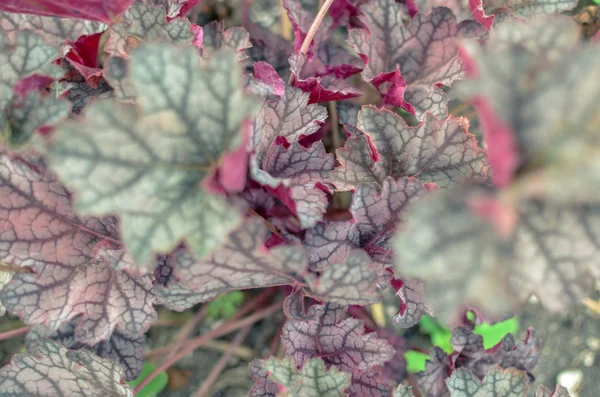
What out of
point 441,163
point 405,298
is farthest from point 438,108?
point 405,298

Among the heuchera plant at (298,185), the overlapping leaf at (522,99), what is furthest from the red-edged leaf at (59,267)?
the overlapping leaf at (522,99)

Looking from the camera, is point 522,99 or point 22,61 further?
point 22,61

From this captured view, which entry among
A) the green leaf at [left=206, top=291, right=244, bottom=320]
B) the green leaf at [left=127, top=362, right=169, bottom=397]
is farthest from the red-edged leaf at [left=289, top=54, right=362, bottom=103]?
the green leaf at [left=127, top=362, right=169, bottom=397]

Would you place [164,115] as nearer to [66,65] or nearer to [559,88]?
[559,88]

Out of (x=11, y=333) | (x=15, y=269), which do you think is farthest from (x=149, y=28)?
(x=11, y=333)

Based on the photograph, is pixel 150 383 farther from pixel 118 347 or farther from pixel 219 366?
pixel 118 347

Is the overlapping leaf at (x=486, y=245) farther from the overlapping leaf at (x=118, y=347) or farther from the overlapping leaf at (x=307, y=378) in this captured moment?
the overlapping leaf at (x=118, y=347)
